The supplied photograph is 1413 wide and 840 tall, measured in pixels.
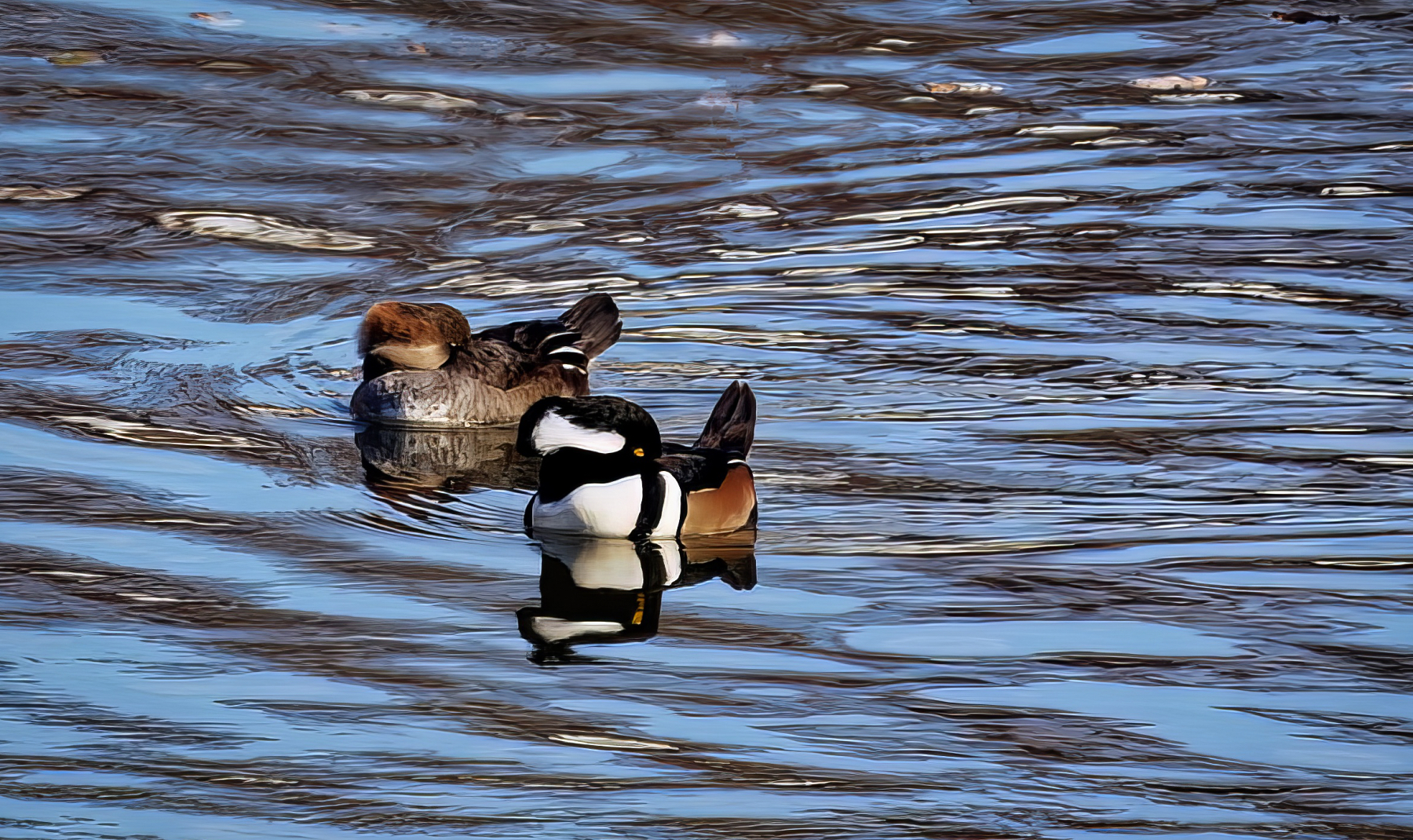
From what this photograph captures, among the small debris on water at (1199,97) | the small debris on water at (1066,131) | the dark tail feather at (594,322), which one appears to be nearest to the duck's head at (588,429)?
the dark tail feather at (594,322)

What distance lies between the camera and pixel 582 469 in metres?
7.75

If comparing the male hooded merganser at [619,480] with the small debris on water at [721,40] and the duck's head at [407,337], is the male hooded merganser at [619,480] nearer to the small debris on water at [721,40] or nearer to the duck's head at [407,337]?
the duck's head at [407,337]

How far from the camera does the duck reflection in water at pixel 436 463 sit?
851 cm

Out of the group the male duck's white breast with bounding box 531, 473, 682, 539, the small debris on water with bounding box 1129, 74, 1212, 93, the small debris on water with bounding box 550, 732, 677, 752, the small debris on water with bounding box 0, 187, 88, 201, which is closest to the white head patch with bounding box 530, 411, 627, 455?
the male duck's white breast with bounding box 531, 473, 682, 539

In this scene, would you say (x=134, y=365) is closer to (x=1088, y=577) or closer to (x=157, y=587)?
(x=157, y=587)

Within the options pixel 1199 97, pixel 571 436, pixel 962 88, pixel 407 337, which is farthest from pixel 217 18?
pixel 571 436

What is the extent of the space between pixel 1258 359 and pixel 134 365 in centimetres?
538

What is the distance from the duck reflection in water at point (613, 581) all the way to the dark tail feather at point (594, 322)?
2421 millimetres

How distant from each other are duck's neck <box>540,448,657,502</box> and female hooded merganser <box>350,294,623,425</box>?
205 centimetres

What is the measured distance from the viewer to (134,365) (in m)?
10.0

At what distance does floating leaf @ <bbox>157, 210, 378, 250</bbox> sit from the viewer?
12.5m

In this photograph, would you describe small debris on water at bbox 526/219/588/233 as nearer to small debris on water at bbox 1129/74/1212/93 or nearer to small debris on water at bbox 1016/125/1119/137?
small debris on water at bbox 1016/125/1119/137

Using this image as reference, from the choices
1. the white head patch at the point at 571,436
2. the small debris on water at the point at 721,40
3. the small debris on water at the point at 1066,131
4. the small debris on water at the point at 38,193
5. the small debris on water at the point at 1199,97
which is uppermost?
the small debris on water at the point at 721,40

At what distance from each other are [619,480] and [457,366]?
91.6 inches
